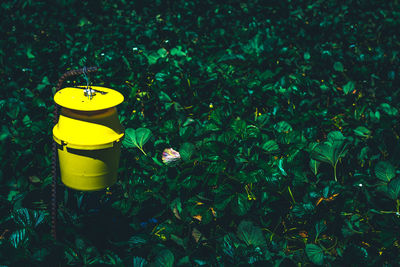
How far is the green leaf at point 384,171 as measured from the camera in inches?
71.2

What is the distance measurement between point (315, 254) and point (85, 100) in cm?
118

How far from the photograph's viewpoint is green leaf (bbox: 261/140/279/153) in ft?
6.58

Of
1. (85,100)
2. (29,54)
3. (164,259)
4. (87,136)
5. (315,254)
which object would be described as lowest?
(315,254)

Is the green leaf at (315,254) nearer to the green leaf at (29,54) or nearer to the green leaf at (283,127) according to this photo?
the green leaf at (283,127)

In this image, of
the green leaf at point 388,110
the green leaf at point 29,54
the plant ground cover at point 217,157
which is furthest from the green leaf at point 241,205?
the green leaf at point 29,54

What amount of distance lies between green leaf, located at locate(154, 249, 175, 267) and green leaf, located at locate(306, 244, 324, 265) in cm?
60

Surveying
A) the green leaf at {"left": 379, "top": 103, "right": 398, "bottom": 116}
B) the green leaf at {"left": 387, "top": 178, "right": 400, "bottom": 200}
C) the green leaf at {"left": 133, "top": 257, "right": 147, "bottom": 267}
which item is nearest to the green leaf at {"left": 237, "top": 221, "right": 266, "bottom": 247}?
the green leaf at {"left": 133, "top": 257, "right": 147, "bottom": 267}

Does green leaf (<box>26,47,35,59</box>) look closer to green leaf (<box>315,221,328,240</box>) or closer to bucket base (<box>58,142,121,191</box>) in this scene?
bucket base (<box>58,142,121,191</box>)

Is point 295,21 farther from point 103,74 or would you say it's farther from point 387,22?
point 103,74

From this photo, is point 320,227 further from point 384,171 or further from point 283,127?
point 283,127

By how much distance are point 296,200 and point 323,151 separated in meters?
0.29

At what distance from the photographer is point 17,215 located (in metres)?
1.53

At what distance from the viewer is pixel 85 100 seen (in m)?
1.61

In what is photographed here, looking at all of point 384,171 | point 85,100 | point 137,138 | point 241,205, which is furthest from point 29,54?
point 384,171
